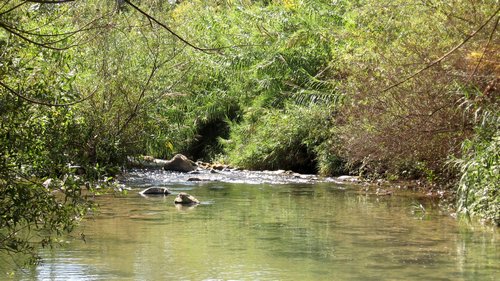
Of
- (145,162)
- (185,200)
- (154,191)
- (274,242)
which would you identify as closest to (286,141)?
(145,162)

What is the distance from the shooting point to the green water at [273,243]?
8.06 m

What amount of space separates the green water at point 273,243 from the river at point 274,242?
0.04 feet

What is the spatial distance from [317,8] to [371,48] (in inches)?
316

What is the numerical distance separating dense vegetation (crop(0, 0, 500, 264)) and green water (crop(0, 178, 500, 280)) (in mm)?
643

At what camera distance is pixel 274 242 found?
Result: 980 cm

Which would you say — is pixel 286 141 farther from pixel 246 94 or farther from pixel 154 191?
pixel 154 191

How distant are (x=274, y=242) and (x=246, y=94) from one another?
538 inches

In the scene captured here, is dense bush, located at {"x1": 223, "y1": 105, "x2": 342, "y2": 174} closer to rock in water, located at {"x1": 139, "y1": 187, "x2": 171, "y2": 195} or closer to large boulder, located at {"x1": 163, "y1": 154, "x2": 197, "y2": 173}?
large boulder, located at {"x1": 163, "y1": 154, "x2": 197, "y2": 173}

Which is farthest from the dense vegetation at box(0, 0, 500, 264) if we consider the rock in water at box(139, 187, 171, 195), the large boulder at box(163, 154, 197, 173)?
the rock in water at box(139, 187, 171, 195)

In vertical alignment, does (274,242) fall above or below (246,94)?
below

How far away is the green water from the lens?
8062 mm

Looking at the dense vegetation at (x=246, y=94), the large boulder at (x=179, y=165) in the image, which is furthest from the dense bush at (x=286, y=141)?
the large boulder at (x=179, y=165)

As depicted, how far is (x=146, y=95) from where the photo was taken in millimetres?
17359

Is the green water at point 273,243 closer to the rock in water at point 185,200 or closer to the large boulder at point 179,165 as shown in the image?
the rock in water at point 185,200
